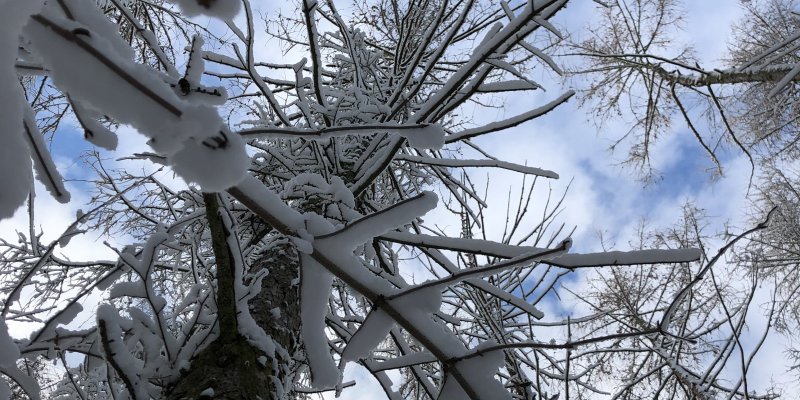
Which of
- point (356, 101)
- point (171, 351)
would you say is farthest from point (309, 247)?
point (356, 101)

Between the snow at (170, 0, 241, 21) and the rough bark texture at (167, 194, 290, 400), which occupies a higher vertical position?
the rough bark texture at (167, 194, 290, 400)

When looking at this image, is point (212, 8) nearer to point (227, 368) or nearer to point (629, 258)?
point (629, 258)

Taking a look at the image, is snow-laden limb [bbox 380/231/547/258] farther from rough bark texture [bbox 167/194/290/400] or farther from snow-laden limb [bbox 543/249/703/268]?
rough bark texture [bbox 167/194/290/400]

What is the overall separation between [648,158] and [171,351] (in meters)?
6.71

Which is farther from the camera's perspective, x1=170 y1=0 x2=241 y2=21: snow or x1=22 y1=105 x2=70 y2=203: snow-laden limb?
x1=22 y1=105 x2=70 y2=203: snow-laden limb

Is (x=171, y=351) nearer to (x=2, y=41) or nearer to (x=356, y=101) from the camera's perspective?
(x=2, y=41)

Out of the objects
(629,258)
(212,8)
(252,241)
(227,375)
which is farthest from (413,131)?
(252,241)

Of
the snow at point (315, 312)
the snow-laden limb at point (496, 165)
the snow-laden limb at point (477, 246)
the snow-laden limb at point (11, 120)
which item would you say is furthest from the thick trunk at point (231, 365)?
the snow-laden limb at point (496, 165)

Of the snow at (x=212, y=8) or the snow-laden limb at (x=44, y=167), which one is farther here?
the snow-laden limb at (x=44, y=167)

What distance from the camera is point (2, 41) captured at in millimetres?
417

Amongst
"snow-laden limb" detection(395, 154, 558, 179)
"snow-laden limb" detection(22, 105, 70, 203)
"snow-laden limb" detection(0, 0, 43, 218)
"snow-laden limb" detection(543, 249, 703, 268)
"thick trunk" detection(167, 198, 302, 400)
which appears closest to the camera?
"snow-laden limb" detection(0, 0, 43, 218)

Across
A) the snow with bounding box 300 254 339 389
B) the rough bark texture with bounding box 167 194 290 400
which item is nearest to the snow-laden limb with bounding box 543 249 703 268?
the snow with bounding box 300 254 339 389

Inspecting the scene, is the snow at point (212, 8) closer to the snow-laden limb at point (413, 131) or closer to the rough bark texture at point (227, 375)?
the snow-laden limb at point (413, 131)

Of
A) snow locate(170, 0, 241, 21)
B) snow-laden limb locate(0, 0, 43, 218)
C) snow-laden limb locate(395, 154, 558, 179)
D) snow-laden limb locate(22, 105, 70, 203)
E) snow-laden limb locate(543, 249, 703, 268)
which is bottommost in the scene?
snow-laden limb locate(0, 0, 43, 218)
